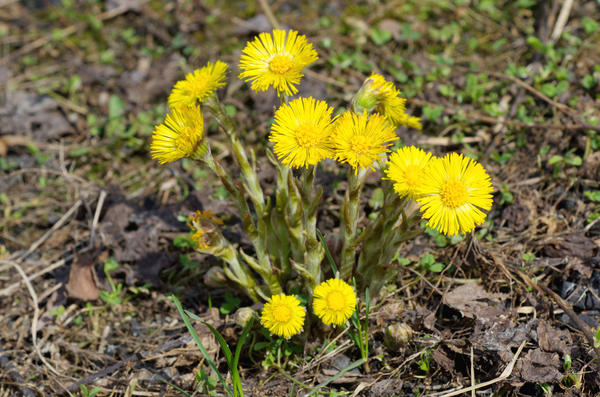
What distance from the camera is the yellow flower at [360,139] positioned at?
5.20ft

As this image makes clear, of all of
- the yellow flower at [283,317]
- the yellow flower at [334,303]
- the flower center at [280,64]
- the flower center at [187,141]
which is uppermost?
the flower center at [280,64]

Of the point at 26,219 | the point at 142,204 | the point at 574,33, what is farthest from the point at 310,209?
the point at 574,33

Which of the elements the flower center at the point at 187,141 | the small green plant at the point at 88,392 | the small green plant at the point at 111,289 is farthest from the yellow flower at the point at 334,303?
the small green plant at the point at 111,289

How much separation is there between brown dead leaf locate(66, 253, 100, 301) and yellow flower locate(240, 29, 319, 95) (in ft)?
4.86

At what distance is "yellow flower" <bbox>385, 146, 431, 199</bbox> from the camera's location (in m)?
1.61

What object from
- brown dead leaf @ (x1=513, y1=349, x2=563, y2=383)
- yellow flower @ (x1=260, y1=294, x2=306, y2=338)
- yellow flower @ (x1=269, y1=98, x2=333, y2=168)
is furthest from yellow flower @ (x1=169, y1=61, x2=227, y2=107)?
brown dead leaf @ (x1=513, y1=349, x2=563, y2=383)

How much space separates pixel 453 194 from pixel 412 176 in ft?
0.49

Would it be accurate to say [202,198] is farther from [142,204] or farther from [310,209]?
[310,209]

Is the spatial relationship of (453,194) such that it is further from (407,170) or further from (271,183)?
(271,183)

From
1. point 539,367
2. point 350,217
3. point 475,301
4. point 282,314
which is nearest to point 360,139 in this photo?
point 350,217

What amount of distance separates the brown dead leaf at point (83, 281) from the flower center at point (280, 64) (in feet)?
5.11

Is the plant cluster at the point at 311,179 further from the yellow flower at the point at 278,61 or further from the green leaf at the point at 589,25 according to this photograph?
the green leaf at the point at 589,25

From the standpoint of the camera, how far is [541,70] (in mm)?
3047

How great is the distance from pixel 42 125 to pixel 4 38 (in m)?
1.31
